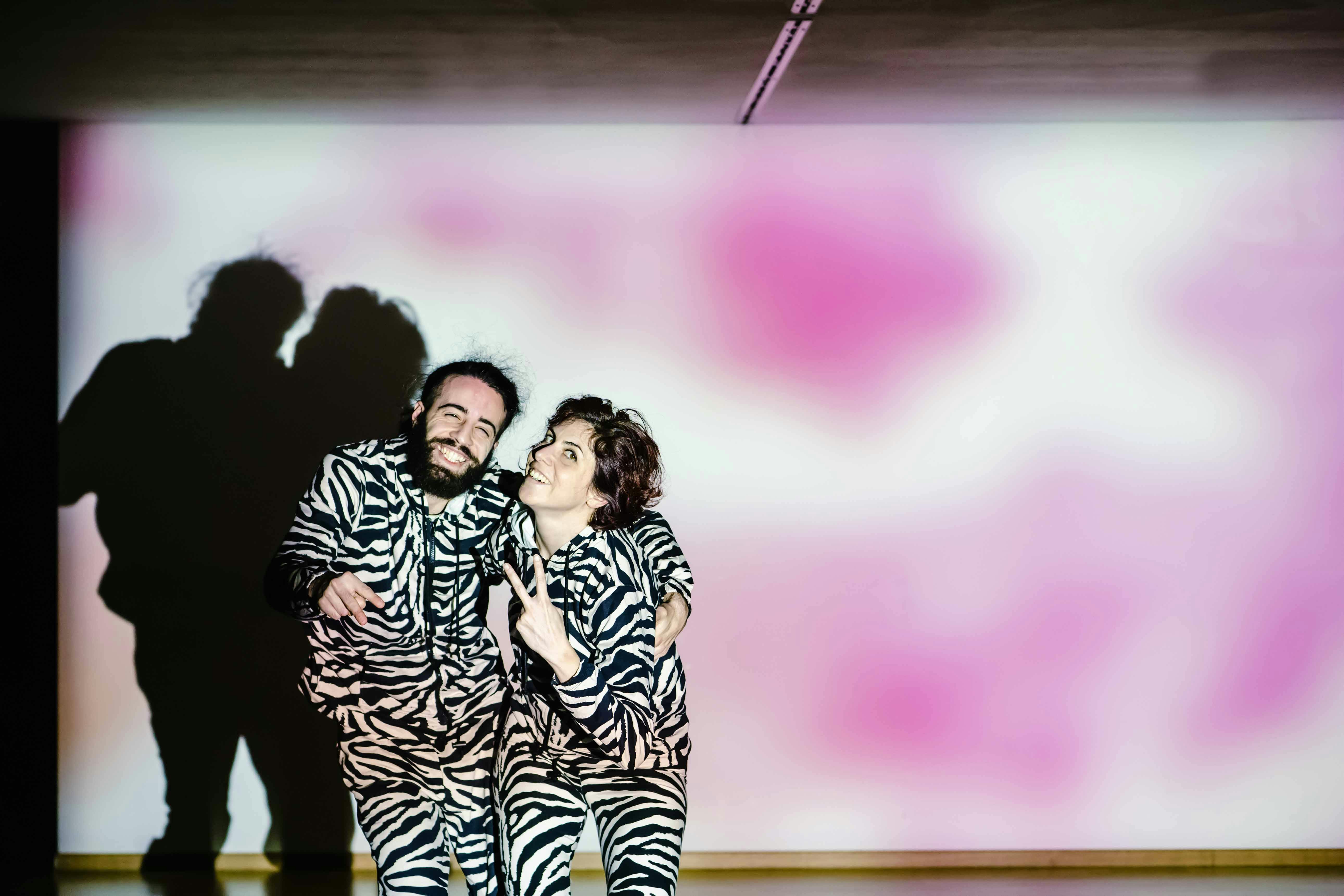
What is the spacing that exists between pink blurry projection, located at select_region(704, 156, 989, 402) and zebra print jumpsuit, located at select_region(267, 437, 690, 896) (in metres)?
1.83

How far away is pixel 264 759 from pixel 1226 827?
346 cm

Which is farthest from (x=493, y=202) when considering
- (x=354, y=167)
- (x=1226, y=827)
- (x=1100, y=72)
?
(x=1226, y=827)

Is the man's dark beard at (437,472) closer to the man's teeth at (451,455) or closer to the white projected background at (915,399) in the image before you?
the man's teeth at (451,455)

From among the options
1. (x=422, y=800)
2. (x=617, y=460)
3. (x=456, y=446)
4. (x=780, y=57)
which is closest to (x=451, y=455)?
(x=456, y=446)

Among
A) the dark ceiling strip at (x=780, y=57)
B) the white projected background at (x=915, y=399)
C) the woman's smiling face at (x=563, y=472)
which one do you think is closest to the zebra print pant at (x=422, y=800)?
the woman's smiling face at (x=563, y=472)

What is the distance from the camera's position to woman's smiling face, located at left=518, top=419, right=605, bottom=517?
2.46 metres

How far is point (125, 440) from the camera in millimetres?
4219

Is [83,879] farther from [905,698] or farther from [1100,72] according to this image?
[1100,72]

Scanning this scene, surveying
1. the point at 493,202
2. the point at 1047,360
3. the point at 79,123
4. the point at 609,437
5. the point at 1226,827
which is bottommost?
the point at 1226,827

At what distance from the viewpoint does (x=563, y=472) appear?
97.6 inches

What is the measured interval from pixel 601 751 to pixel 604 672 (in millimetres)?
215

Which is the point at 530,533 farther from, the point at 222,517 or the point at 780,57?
the point at 222,517

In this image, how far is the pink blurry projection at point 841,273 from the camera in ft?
14.0

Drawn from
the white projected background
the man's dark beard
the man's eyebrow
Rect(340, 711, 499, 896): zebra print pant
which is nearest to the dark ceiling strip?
the white projected background
